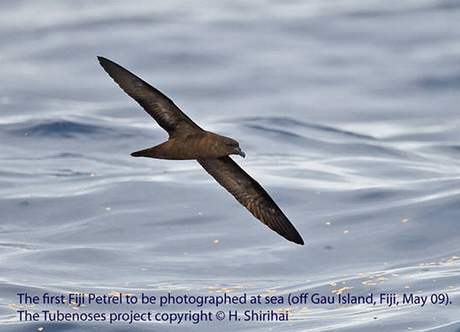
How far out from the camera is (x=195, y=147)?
1102cm

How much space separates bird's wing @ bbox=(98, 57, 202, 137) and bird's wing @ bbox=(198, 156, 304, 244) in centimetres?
69

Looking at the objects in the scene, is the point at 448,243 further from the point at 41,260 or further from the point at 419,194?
the point at 41,260

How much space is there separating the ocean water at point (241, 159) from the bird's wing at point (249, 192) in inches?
162

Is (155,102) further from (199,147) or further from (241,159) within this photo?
(241,159)

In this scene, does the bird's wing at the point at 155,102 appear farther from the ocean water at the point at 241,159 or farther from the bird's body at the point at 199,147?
the ocean water at the point at 241,159

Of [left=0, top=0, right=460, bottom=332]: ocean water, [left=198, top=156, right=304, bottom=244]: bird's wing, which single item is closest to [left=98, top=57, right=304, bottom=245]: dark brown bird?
[left=198, top=156, right=304, bottom=244]: bird's wing

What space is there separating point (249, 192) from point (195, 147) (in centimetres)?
119

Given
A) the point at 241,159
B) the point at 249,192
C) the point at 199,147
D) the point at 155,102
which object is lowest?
the point at 241,159

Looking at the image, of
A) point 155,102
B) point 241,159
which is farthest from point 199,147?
point 241,159

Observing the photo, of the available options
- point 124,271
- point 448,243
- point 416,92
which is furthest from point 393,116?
point 124,271

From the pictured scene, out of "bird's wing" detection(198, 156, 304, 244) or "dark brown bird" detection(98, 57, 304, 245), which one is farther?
"bird's wing" detection(198, 156, 304, 244)

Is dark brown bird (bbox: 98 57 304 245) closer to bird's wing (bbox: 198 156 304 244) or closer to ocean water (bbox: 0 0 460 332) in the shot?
bird's wing (bbox: 198 156 304 244)

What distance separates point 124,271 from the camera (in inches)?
766

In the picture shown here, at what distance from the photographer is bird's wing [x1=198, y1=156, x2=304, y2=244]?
11922 millimetres
